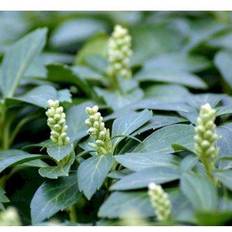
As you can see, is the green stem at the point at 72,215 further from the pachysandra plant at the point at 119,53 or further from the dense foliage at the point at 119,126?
the pachysandra plant at the point at 119,53

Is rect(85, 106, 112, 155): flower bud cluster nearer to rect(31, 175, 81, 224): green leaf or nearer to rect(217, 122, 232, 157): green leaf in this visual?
rect(31, 175, 81, 224): green leaf

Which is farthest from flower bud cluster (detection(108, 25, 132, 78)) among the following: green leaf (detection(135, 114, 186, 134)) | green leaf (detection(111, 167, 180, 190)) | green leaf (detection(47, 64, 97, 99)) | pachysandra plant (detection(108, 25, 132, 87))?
green leaf (detection(111, 167, 180, 190))

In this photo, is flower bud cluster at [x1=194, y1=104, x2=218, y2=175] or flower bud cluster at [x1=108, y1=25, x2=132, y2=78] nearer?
flower bud cluster at [x1=194, y1=104, x2=218, y2=175]

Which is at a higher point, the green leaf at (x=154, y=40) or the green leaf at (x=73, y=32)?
the green leaf at (x=73, y=32)

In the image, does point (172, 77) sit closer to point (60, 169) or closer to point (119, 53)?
point (119, 53)

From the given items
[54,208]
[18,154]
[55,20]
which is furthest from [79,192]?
[55,20]

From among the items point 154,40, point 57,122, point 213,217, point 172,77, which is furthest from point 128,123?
point 154,40

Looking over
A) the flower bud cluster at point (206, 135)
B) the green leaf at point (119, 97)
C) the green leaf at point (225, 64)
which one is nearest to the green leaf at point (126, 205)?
the flower bud cluster at point (206, 135)
